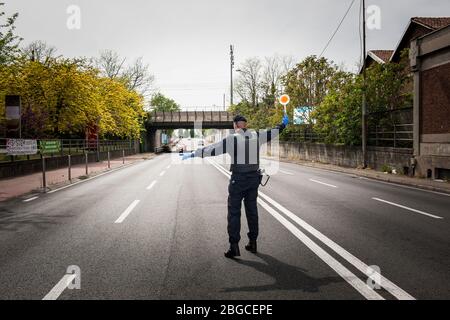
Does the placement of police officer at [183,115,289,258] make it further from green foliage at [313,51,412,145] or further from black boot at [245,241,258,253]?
green foliage at [313,51,412,145]

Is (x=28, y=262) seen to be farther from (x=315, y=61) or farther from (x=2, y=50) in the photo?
(x=315, y=61)

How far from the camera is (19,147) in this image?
1388 centimetres

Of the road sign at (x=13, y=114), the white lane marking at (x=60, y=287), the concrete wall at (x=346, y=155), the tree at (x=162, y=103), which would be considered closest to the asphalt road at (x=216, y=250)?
the white lane marking at (x=60, y=287)

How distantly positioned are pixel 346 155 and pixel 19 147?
18728 millimetres

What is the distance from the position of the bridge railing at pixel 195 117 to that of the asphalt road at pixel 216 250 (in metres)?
44.1

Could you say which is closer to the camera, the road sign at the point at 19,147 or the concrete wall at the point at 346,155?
the road sign at the point at 19,147

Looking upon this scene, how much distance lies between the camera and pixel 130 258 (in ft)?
16.0

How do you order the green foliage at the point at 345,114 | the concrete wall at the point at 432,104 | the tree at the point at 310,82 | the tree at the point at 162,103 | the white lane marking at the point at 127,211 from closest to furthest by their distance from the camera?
the white lane marking at the point at 127,211, the concrete wall at the point at 432,104, the green foliage at the point at 345,114, the tree at the point at 310,82, the tree at the point at 162,103

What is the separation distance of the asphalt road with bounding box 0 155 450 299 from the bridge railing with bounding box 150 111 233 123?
44.1 metres

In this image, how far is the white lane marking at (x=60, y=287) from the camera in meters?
3.63

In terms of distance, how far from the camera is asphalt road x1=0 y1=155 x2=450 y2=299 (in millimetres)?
3797

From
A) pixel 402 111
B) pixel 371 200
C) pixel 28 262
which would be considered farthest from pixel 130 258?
pixel 402 111

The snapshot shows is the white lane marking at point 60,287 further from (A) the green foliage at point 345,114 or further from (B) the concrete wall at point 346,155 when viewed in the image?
(A) the green foliage at point 345,114

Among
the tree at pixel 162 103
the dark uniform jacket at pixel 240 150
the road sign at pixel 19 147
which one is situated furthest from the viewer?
the tree at pixel 162 103
